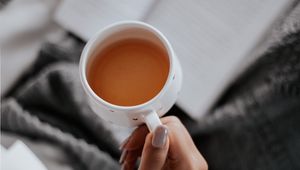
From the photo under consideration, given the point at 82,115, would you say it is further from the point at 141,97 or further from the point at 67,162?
the point at 141,97

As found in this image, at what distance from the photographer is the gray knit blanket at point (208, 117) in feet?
2.33

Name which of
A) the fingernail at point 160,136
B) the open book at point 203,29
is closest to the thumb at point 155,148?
the fingernail at point 160,136

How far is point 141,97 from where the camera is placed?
1.73ft

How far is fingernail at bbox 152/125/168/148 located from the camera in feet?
1.55

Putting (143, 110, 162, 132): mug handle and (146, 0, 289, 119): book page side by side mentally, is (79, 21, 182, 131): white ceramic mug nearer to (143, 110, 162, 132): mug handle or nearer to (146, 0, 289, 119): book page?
(143, 110, 162, 132): mug handle

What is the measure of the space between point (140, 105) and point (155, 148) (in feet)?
0.17

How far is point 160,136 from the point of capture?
479mm

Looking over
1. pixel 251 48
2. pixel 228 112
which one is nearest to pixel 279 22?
pixel 251 48

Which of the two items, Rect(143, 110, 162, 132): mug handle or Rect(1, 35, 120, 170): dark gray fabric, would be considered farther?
Rect(1, 35, 120, 170): dark gray fabric

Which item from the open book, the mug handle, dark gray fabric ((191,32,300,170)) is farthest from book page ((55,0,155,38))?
the mug handle

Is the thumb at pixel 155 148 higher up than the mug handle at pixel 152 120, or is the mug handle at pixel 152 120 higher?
the mug handle at pixel 152 120

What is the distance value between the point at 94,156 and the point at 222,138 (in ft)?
0.71

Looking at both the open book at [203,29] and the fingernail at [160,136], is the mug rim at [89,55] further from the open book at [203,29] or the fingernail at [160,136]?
the open book at [203,29]

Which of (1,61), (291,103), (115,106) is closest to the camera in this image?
(115,106)
